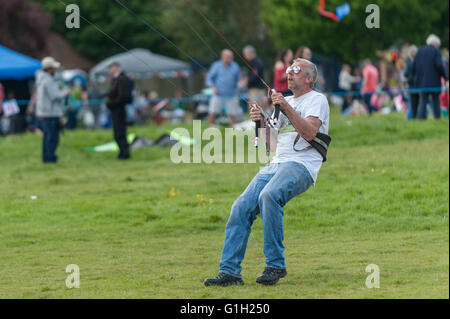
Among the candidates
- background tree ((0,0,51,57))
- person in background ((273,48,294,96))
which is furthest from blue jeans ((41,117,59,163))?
background tree ((0,0,51,57))

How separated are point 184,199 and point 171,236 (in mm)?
2043

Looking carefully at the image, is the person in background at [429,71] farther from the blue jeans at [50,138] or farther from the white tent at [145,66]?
the white tent at [145,66]

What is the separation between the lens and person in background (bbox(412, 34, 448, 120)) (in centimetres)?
1912

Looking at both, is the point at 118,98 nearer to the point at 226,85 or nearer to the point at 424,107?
the point at 226,85

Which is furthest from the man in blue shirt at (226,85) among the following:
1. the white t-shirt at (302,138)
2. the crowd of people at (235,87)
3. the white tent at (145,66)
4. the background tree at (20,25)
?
the background tree at (20,25)

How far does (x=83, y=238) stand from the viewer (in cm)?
1041

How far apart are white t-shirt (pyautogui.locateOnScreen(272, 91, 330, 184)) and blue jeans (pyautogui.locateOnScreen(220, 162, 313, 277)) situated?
80 mm

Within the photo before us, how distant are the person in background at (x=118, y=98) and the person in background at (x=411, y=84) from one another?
6.91m

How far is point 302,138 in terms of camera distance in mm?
7512

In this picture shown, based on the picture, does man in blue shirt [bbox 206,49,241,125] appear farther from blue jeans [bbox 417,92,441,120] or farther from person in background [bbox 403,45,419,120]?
blue jeans [bbox 417,92,441,120]

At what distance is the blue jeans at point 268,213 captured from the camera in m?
7.30
